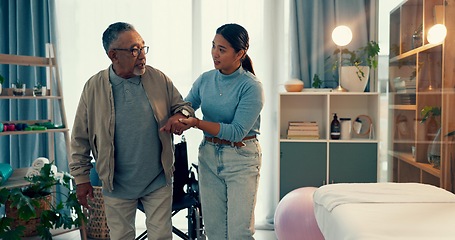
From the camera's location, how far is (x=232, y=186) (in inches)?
80.1

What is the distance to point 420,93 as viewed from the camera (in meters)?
2.74

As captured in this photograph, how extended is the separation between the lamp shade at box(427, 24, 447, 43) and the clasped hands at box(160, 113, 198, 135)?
4.82 feet

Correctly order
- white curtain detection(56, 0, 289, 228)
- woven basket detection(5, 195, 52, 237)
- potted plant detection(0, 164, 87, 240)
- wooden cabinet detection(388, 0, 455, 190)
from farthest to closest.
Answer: white curtain detection(56, 0, 289, 228) → woven basket detection(5, 195, 52, 237) → potted plant detection(0, 164, 87, 240) → wooden cabinet detection(388, 0, 455, 190)

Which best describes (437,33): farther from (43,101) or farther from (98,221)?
(43,101)

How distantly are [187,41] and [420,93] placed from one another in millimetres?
1961

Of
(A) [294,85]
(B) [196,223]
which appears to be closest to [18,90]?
(B) [196,223]

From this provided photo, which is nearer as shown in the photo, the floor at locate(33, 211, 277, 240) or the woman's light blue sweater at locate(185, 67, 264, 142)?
the woman's light blue sweater at locate(185, 67, 264, 142)

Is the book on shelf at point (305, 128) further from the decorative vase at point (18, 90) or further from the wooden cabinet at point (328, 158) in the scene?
the decorative vase at point (18, 90)

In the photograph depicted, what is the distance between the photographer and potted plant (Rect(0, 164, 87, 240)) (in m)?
2.73

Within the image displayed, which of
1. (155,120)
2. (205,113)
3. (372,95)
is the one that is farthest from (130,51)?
(372,95)

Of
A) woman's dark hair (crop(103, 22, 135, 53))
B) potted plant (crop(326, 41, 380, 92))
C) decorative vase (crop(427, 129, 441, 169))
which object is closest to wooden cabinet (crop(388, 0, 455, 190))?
decorative vase (crop(427, 129, 441, 169))

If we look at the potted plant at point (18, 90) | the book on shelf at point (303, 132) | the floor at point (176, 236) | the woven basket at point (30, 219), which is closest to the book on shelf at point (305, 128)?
the book on shelf at point (303, 132)

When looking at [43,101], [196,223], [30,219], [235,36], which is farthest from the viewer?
[43,101]

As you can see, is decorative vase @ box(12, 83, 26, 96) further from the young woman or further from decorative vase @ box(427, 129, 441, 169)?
decorative vase @ box(427, 129, 441, 169)
